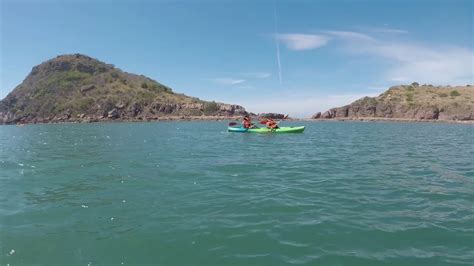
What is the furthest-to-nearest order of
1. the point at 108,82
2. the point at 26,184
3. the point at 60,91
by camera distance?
the point at 108,82
the point at 60,91
the point at 26,184

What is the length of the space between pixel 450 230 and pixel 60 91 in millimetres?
187191

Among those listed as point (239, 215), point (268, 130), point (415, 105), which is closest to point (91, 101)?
point (415, 105)

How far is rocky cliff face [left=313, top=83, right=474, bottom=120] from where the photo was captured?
108m

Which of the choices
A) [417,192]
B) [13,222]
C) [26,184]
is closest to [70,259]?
[13,222]

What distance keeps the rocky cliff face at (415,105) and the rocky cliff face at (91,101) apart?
148 feet

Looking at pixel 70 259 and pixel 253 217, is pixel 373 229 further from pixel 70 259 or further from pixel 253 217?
pixel 70 259

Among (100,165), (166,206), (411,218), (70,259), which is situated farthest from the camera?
(100,165)

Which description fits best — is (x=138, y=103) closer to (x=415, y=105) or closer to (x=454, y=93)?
(x=415, y=105)

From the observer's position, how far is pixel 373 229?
31.4ft

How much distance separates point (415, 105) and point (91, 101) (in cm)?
12597

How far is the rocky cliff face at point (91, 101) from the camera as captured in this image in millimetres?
151750

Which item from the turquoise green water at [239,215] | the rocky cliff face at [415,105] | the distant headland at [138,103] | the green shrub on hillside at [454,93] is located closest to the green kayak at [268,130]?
the turquoise green water at [239,215]

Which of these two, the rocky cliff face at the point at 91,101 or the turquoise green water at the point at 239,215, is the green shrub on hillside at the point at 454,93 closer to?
the rocky cliff face at the point at 91,101

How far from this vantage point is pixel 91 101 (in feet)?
525
